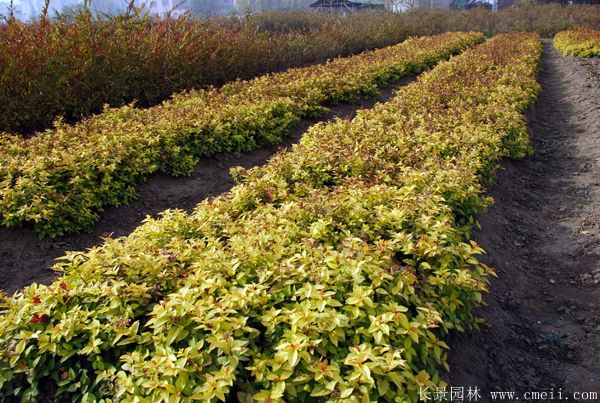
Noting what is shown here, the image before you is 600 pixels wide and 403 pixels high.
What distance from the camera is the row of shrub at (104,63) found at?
7258 millimetres

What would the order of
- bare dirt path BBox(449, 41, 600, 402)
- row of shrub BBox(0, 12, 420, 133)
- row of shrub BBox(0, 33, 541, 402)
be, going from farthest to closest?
1. row of shrub BBox(0, 12, 420, 133)
2. bare dirt path BBox(449, 41, 600, 402)
3. row of shrub BBox(0, 33, 541, 402)

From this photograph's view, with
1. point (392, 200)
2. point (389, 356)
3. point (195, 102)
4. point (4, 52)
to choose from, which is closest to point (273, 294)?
point (389, 356)

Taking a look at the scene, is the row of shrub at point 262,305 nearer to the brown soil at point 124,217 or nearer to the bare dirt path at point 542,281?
the bare dirt path at point 542,281

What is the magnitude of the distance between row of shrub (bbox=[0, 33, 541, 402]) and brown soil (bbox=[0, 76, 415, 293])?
143 cm

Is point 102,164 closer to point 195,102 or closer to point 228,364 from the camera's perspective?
point 195,102

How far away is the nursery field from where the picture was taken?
2.12 meters

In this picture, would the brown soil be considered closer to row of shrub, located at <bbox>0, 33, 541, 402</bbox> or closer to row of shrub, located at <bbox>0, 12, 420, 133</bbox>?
row of shrub, located at <bbox>0, 33, 541, 402</bbox>

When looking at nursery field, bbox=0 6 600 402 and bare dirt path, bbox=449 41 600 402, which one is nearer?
nursery field, bbox=0 6 600 402

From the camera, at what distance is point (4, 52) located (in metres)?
7.26

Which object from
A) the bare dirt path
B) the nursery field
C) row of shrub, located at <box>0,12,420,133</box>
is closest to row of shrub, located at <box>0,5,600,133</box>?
row of shrub, located at <box>0,12,420,133</box>

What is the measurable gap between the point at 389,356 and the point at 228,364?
0.68 meters

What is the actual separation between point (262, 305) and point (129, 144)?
3.67m

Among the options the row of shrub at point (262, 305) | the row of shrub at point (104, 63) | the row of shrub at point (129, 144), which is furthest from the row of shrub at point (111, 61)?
the row of shrub at point (262, 305)

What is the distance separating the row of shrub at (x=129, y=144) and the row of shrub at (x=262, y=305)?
1.68 m
